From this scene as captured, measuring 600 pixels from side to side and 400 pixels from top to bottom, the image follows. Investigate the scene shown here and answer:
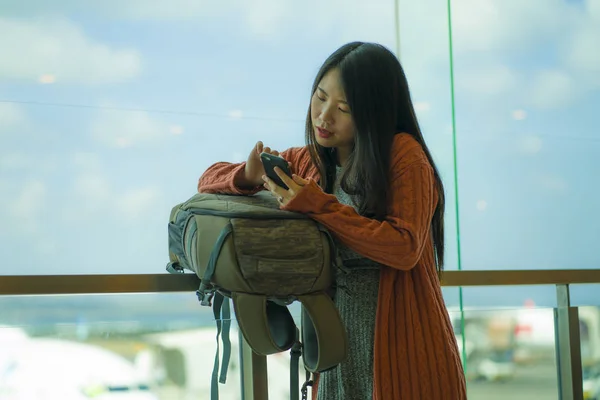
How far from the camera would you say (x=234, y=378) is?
1.74 metres

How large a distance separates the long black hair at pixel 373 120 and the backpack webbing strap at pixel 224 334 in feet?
1.03

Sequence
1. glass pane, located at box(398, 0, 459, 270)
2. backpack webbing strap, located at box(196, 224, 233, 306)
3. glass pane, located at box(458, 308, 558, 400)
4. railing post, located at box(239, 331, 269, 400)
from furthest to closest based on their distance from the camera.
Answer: glass pane, located at box(398, 0, 459, 270)
glass pane, located at box(458, 308, 558, 400)
railing post, located at box(239, 331, 269, 400)
backpack webbing strap, located at box(196, 224, 233, 306)

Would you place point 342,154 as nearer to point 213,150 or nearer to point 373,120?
point 373,120

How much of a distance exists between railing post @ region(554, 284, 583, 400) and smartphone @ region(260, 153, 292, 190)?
1.14 m

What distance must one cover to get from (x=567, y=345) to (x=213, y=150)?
1.14 meters

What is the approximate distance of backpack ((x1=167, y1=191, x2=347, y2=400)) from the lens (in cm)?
135

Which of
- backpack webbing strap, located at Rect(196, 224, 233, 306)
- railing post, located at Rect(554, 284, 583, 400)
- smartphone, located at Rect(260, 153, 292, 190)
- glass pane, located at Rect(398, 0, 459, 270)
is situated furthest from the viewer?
glass pane, located at Rect(398, 0, 459, 270)

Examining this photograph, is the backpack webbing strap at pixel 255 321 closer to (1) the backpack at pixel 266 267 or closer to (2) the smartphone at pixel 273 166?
(1) the backpack at pixel 266 267

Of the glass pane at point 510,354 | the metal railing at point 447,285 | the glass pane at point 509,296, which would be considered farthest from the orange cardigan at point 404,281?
the glass pane at point 509,296

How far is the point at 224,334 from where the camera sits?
5.24 feet

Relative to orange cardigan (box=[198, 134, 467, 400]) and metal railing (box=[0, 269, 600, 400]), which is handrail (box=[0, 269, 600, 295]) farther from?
orange cardigan (box=[198, 134, 467, 400])

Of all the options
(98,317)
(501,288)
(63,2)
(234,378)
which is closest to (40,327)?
(98,317)

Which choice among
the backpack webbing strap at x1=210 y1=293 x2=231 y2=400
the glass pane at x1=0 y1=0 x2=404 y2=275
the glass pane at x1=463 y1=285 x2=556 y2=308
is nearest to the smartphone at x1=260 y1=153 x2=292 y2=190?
the backpack webbing strap at x1=210 y1=293 x2=231 y2=400

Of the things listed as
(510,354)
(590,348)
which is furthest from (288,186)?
(590,348)
